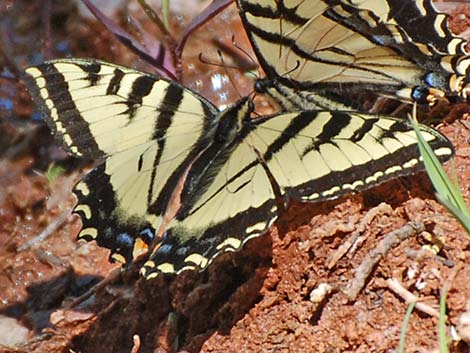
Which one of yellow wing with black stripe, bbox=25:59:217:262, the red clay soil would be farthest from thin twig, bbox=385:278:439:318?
yellow wing with black stripe, bbox=25:59:217:262

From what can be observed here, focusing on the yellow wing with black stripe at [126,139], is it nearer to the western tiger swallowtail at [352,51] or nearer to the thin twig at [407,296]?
the western tiger swallowtail at [352,51]

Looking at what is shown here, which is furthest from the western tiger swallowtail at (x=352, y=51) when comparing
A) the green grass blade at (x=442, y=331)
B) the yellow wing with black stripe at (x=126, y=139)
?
the green grass blade at (x=442, y=331)

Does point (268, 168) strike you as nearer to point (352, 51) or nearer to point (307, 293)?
point (307, 293)

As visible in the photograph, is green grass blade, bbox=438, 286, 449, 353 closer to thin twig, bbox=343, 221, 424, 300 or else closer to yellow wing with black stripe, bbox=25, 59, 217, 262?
thin twig, bbox=343, 221, 424, 300

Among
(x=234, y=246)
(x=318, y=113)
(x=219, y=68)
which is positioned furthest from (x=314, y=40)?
(x=219, y=68)

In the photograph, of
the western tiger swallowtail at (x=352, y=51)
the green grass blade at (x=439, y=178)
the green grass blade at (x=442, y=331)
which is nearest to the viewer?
the green grass blade at (x=442, y=331)

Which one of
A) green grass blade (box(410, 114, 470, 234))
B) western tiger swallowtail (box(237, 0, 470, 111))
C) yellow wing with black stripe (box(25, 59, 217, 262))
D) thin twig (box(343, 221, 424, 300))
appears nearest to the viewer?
green grass blade (box(410, 114, 470, 234))

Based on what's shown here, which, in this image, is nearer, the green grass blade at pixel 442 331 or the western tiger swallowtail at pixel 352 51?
the green grass blade at pixel 442 331
